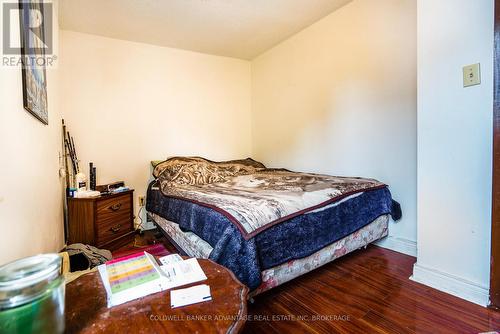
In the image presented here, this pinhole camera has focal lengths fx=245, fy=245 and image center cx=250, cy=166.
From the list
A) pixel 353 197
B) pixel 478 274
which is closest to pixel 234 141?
pixel 353 197

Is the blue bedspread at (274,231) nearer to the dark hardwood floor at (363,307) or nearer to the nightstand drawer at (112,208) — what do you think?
the dark hardwood floor at (363,307)

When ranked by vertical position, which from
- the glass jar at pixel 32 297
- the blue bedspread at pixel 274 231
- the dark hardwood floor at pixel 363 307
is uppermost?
the glass jar at pixel 32 297

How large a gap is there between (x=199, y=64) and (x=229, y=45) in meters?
0.50

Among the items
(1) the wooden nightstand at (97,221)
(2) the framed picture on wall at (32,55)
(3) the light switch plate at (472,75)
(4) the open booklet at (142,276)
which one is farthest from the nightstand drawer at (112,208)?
(3) the light switch plate at (472,75)

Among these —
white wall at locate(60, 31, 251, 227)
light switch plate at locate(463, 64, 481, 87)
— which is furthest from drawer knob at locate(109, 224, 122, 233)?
light switch plate at locate(463, 64, 481, 87)

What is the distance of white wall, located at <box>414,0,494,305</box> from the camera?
135cm

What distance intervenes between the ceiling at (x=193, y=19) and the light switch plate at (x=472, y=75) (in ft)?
4.85

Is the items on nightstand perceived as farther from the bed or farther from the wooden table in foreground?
the wooden table in foreground

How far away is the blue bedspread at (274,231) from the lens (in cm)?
126

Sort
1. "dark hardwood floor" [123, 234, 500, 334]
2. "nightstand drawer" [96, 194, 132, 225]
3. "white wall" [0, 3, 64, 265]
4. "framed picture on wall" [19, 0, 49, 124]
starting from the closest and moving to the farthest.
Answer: "white wall" [0, 3, 64, 265] → "framed picture on wall" [19, 0, 49, 124] → "dark hardwood floor" [123, 234, 500, 334] → "nightstand drawer" [96, 194, 132, 225]

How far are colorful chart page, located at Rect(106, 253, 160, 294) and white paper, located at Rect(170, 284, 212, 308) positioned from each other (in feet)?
0.34

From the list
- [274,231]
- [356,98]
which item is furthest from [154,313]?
[356,98]

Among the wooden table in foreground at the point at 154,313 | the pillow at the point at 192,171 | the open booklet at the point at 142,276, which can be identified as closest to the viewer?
the wooden table in foreground at the point at 154,313

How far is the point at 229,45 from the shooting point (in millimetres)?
3232
